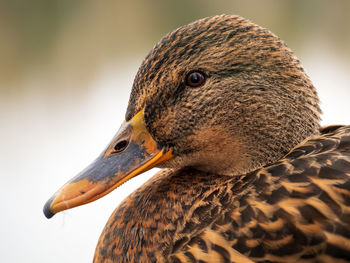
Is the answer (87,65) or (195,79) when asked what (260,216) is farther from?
(87,65)

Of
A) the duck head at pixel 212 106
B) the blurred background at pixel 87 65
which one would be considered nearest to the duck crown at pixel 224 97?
the duck head at pixel 212 106

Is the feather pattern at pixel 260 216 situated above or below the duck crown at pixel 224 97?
below

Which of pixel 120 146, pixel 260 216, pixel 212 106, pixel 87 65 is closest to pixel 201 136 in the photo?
pixel 212 106

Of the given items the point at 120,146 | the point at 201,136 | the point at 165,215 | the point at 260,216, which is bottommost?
the point at 260,216

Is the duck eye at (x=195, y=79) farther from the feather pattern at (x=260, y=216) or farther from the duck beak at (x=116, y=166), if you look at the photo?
the feather pattern at (x=260, y=216)

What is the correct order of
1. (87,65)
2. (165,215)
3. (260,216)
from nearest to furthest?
(260,216) → (165,215) → (87,65)

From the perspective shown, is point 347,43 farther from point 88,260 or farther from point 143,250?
point 143,250

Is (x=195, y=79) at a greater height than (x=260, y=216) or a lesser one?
greater

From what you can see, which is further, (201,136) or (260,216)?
(201,136)
